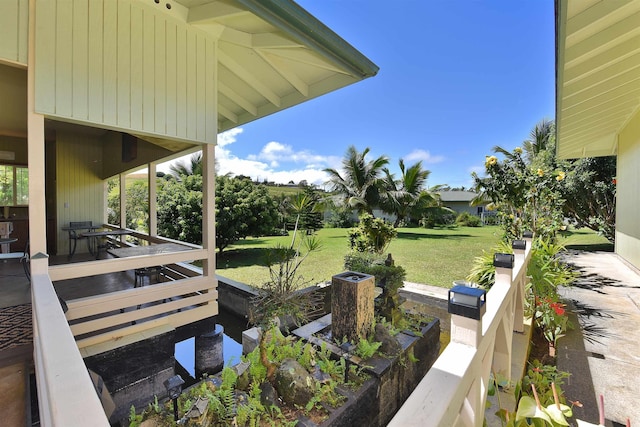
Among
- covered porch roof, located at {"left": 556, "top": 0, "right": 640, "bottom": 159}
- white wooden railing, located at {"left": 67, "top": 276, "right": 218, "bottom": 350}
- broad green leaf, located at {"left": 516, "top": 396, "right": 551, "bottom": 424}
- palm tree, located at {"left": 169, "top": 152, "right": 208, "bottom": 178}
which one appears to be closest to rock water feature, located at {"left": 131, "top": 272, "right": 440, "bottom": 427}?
white wooden railing, located at {"left": 67, "top": 276, "right": 218, "bottom": 350}

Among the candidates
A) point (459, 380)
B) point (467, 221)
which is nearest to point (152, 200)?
point (459, 380)

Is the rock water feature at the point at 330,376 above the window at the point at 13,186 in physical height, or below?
below

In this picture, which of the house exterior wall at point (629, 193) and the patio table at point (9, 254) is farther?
the house exterior wall at point (629, 193)

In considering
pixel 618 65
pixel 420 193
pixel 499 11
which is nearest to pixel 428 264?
pixel 618 65

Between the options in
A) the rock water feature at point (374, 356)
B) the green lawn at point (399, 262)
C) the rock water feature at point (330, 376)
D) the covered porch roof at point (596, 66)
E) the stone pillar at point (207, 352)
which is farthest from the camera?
the green lawn at point (399, 262)

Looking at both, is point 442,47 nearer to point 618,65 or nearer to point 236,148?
point 618,65

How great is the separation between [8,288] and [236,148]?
42280 mm

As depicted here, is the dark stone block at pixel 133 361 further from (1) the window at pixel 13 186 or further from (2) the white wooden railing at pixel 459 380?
(1) the window at pixel 13 186

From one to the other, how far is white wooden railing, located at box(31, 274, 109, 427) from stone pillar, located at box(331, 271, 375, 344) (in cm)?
225

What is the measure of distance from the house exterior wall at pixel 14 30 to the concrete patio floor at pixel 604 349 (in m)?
5.82

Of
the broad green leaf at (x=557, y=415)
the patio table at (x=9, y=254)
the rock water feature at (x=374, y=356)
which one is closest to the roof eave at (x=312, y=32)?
the rock water feature at (x=374, y=356)

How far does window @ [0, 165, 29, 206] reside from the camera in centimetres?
682

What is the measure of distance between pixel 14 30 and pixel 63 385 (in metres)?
3.52

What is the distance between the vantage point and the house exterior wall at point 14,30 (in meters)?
2.62
